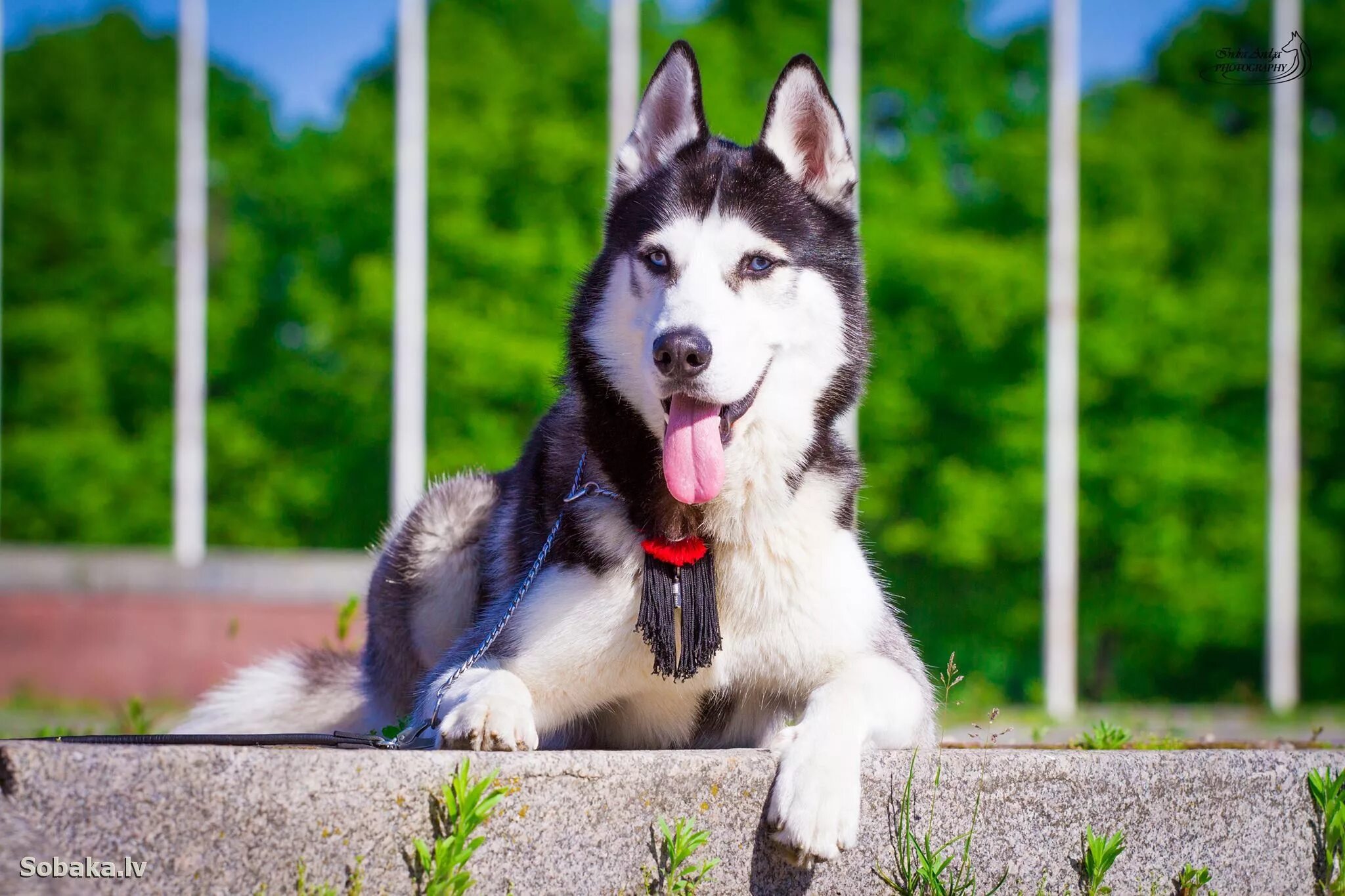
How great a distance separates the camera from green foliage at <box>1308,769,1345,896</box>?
Result: 3.54 metres

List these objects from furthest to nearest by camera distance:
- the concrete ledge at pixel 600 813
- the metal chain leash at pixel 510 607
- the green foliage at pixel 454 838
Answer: the metal chain leash at pixel 510 607
the green foliage at pixel 454 838
the concrete ledge at pixel 600 813

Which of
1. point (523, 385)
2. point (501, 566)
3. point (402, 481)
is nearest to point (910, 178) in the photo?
point (523, 385)

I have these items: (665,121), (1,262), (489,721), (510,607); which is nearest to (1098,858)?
(489,721)

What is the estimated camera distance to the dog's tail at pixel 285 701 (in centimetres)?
480

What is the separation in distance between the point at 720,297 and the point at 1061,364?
40.3ft

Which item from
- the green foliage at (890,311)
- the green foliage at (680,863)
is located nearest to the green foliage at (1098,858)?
the green foliage at (680,863)

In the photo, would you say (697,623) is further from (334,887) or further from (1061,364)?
(1061,364)

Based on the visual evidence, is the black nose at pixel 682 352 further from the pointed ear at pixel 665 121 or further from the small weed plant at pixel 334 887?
the small weed plant at pixel 334 887

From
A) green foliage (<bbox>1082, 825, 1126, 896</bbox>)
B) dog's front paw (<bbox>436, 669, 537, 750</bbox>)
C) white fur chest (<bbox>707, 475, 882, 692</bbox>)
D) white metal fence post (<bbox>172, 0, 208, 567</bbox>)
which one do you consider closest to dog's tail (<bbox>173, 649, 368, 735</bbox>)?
dog's front paw (<bbox>436, 669, 537, 750</bbox>)

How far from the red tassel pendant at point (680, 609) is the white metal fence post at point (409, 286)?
11.3 meters

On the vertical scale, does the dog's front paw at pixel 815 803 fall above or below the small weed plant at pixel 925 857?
above

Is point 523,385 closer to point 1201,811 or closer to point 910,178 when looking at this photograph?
point 910,178

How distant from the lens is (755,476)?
3639mm

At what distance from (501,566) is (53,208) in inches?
791
